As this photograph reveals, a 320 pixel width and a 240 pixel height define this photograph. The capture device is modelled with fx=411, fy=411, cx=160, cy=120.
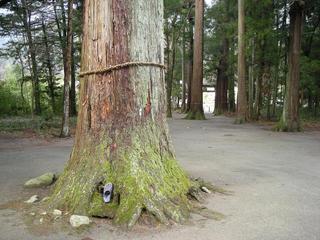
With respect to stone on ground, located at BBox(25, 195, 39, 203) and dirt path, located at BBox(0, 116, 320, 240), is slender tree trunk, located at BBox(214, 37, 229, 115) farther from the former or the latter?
stone on ground, located at BBox(25, 195, 39, 203)

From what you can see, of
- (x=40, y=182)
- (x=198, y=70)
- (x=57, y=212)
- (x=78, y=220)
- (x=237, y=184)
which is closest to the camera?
(x=78, y=220)

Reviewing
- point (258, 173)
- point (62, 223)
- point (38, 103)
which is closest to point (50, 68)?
point (38, 103)

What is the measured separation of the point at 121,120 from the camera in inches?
190

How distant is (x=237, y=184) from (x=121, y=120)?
7.70 feet

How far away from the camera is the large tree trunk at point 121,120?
4.60m

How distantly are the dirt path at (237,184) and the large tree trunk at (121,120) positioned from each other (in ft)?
1.66

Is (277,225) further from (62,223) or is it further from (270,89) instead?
(270,89)

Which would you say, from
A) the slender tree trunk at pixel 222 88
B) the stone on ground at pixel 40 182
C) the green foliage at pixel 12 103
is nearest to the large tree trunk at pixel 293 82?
the stone on ground at pixel 40 182

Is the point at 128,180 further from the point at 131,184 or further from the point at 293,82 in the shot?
the point at 293,82

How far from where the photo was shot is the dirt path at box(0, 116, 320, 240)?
406cm

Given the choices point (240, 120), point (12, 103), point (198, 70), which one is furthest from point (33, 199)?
point (12, 103)

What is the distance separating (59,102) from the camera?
27.7 metres

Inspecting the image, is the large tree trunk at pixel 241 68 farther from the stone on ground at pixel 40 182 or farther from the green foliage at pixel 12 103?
the stone on ground at pixel 40 182

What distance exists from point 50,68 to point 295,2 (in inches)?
604
